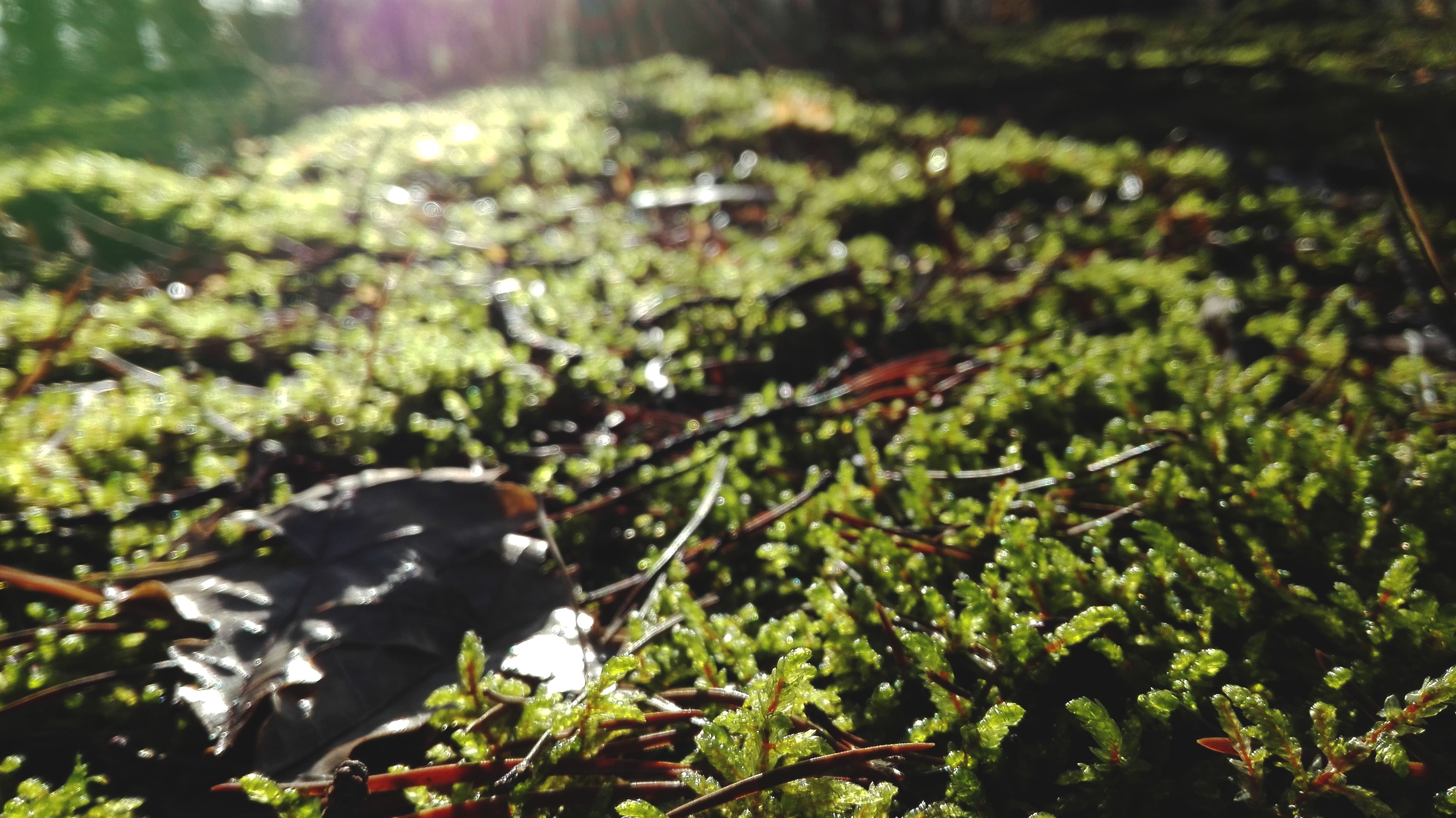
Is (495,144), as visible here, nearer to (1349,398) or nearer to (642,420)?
(642,420)

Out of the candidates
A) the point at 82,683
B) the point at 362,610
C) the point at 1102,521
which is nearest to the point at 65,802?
the point at 82,683

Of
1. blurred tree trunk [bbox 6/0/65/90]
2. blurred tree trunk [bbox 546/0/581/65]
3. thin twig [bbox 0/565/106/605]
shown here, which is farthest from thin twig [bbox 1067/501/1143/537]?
blurred tree trunk [bbox 546/0/581/65]

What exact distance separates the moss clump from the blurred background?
2.40 ft

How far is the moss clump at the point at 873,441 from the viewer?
1.10 m

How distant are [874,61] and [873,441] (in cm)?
834

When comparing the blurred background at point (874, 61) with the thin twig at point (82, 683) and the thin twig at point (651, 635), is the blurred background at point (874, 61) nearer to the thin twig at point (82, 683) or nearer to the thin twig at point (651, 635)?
the thin twig at point (651, 635)

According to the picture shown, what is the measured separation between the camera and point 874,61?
8.83m

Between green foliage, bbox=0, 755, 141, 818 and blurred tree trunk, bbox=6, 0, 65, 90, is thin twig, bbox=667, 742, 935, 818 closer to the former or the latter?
green foliage, bbox=0, 755, 141, 818

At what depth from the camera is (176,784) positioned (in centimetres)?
120

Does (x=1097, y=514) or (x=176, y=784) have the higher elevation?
(x=1097, y=514)

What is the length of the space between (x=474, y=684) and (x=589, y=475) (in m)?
0.82

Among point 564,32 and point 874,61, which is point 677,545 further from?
point 564,32

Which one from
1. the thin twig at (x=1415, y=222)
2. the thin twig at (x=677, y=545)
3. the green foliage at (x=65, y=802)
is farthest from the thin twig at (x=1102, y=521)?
the green foliage at (x=65, y=802)

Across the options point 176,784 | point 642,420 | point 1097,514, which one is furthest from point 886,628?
point 176,784
